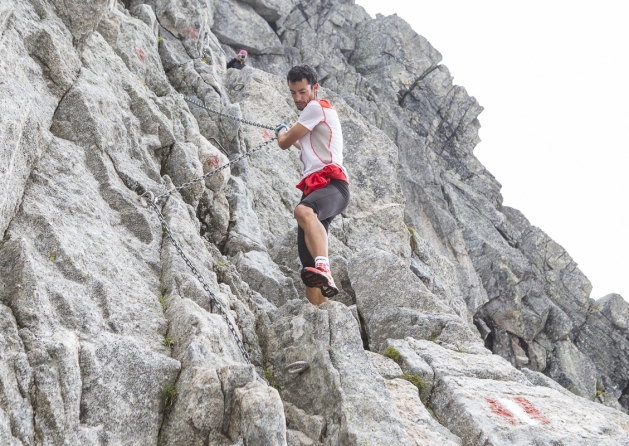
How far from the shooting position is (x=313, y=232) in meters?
9.05

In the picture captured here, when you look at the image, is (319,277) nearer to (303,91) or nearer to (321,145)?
(321,145)

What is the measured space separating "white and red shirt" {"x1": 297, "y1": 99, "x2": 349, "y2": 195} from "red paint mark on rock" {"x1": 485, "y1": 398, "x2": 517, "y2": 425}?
4761 millimetres

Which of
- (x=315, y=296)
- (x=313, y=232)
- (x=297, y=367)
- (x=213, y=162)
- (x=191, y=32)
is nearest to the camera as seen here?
(x=297, y=367)

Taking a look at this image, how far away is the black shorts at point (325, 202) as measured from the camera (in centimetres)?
940

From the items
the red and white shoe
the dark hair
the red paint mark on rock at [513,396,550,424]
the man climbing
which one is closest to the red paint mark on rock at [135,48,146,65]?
the man climbing

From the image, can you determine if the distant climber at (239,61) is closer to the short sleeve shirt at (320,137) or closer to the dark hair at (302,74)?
the dark hair at (302,74)

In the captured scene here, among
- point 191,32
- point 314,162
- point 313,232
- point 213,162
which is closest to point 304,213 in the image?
point 313,232

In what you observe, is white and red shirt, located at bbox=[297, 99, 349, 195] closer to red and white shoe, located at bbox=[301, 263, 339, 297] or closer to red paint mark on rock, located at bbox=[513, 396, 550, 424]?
red and white shoe, located at bbox=[301, 263, 339, 297]

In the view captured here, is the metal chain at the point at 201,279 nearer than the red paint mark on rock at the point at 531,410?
Yes

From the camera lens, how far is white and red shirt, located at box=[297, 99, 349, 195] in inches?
376

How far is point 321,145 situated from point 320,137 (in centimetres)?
15

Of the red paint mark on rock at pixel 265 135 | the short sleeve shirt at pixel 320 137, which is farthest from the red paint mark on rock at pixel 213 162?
the red paint mark on rock at pixel 265 135

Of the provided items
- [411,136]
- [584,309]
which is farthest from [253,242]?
[584,309]

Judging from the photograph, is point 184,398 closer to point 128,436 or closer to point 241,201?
point 128,436
